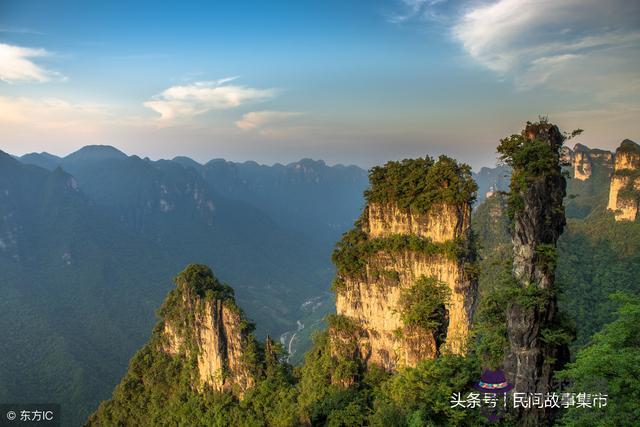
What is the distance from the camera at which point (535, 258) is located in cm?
1420

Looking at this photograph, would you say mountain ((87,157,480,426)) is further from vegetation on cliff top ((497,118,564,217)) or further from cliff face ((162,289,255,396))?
vegetation on cliff top ((497,118,564,217))

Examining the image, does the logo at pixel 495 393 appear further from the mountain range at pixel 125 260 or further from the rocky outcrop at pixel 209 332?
the rocky outcrop at pixel 209 332

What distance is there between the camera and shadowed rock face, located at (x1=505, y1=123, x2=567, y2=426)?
14.1 meters

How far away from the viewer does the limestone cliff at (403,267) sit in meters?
20.4

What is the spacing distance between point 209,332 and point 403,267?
18569 mm

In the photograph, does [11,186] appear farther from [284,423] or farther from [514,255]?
[514,255]

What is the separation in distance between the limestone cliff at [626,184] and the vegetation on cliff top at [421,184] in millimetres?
56441

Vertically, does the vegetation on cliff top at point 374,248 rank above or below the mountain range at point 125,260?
above

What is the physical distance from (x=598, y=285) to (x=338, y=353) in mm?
41390

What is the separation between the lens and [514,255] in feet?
48.9

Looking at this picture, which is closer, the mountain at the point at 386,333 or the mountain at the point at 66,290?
the mountain at the point at 386,333

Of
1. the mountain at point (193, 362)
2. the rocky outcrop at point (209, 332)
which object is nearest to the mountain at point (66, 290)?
the mountain at point (193, 362)

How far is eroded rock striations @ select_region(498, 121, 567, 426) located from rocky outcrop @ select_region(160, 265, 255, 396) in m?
21.4

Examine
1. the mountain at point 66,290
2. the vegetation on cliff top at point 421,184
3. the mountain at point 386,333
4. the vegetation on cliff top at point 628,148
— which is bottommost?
the mountain at point 66,290
